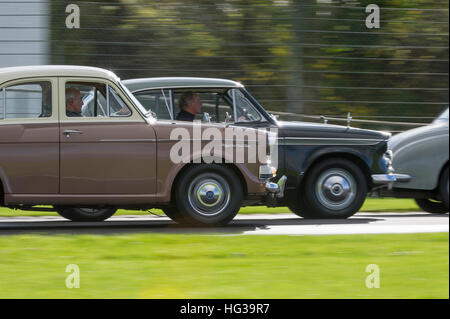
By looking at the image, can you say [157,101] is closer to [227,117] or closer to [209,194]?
[227,117]

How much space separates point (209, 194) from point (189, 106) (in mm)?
1317

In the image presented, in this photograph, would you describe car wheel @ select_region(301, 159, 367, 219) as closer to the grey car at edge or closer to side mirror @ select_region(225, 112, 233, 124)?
the grey car at edge

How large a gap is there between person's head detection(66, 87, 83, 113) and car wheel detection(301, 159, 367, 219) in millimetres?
3034

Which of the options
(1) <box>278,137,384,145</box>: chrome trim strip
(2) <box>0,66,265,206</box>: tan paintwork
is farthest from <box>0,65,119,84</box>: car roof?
(1) <box>278,137,384,145</box>: chrome trim strip

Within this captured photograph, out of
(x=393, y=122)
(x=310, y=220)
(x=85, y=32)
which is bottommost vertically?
(x=310, y=220)

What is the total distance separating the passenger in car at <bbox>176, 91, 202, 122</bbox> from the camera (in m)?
10.3

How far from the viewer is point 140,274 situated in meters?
6.30

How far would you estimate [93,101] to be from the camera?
945cm

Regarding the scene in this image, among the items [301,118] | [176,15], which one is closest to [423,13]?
[301,118]

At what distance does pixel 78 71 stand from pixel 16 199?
4.85 feet

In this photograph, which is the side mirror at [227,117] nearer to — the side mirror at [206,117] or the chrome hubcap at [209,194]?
the side mirror at [206,117]

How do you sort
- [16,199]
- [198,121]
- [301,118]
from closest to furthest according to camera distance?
[16,199], [198,121], [301,118]
